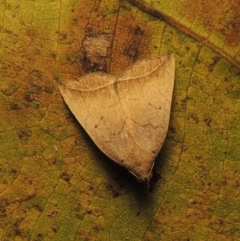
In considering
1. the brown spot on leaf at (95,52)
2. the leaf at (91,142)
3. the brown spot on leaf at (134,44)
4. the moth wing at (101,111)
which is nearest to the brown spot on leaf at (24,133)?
the leaf at (91,142)

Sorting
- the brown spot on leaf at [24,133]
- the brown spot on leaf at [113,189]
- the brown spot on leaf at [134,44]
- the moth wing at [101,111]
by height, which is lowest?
the brown spot on leaf at [113,189]

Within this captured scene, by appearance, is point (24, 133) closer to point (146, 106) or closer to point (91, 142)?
point (91, 142)

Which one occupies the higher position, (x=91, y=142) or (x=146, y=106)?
(x=146, y=106)

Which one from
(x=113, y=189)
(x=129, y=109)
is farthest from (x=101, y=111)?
(x=113, y=189)

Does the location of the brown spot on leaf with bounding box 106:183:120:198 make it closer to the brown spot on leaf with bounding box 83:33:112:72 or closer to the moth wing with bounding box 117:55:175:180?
the moth wing with bounding box 117:55:175:180

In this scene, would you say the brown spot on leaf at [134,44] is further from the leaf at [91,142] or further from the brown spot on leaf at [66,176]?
the brown spot on leaf at [66,176]

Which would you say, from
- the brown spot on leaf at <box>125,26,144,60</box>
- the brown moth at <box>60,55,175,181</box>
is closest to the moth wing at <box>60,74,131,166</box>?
the brown moth at <box>60,55,175,181</box>
